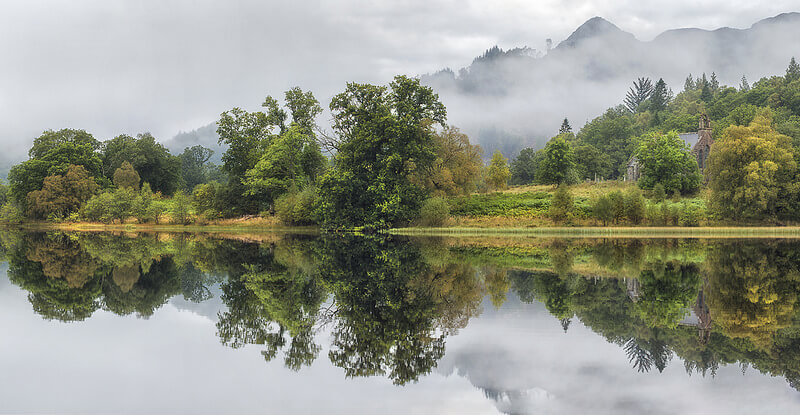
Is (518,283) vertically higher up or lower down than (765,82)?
lower down

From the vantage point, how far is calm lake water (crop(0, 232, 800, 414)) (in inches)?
256

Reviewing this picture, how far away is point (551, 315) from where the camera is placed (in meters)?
11.0

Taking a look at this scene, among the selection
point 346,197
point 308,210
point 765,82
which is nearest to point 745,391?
point 346,197

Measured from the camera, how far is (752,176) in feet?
138

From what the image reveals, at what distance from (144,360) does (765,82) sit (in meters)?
153

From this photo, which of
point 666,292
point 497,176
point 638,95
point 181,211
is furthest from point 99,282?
point 638,95

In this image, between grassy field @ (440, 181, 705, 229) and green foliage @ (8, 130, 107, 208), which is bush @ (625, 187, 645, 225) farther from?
green foliage @ (8, 130, 107, 208)

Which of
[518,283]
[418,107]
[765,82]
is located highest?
[765,82]

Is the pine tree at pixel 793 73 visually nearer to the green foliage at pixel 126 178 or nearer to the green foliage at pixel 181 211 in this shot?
the green foliage at pixel 181 211

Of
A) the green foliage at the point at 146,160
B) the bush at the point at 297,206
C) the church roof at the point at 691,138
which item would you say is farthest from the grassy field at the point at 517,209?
the green foliage at the point at 146,160

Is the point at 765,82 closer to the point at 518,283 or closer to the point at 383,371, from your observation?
the point at 518,283

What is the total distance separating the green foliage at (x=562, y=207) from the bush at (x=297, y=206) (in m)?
23.0

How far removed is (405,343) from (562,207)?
38.7m

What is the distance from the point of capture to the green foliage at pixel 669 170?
183ft
